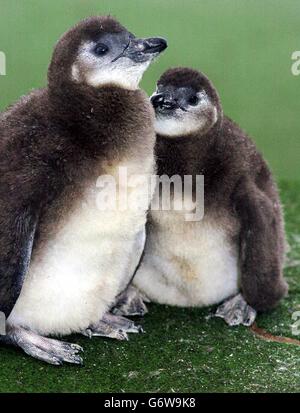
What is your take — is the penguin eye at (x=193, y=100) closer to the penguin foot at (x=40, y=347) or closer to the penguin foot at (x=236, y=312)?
the penguin foot at (x=236, y=312)

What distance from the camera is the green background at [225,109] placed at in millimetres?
2881

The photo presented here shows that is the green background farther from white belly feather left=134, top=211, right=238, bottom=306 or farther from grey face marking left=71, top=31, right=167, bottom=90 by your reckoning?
grey face marking left=71, top=31, right=167, bottom=90

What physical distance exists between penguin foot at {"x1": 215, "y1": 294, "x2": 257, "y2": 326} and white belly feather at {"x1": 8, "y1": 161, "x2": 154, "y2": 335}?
0.50 meters

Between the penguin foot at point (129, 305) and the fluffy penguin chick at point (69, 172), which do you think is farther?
the penguin foot at point (129, 305)

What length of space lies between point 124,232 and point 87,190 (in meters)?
0.22

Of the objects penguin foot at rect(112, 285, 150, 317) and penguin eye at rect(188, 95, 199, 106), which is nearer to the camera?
penguin eye at rect(188, 95, 199, 106)

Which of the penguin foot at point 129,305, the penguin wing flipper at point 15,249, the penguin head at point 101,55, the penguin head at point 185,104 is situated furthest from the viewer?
the penguin foot at point 129,305

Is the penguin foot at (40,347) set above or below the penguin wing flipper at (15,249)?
below

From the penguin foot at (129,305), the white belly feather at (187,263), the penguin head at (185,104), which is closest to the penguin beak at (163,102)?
the penguin head at (185,104)

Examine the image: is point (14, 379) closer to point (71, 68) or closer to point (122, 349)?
point (122, 349)

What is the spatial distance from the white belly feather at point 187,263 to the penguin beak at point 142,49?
0.66 meters

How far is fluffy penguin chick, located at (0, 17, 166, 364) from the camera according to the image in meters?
2.79

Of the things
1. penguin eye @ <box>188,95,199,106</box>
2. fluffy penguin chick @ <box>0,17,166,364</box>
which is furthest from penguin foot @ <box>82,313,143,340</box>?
penguin eye @ <box>188,95,199,106</box>
